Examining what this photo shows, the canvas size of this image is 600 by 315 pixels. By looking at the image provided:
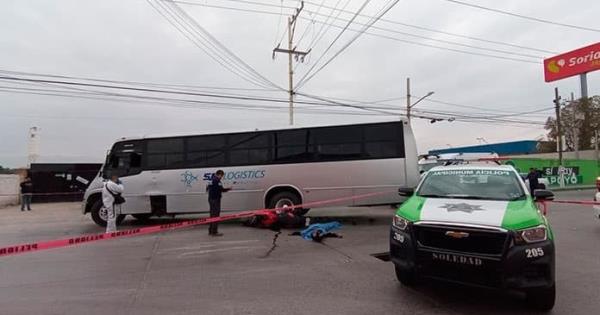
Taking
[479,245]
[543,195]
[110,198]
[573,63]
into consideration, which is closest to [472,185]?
[543,195]

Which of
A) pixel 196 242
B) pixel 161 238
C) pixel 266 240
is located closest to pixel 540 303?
pixel 266 240

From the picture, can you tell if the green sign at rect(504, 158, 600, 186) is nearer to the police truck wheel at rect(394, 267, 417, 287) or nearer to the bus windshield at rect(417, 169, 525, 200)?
the bus windshield at rect(417, 169, 525, 200)

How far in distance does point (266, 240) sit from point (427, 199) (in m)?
5.00

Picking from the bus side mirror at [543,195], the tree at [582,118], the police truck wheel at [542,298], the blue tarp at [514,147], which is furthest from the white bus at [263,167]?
the blue tarp at [514,147]

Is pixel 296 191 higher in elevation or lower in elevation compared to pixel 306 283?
higher

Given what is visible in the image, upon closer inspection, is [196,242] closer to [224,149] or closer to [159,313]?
[224,149]

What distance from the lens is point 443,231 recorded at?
16.3ft

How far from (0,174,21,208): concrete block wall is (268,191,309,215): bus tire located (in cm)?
1995

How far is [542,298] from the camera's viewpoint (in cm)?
493

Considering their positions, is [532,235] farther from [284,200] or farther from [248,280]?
[284,200]

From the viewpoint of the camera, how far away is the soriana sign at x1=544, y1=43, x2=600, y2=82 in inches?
1555

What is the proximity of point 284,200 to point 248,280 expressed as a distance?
668 cm

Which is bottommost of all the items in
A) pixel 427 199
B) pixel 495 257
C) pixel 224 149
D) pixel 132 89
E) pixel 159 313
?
pixel 159 313

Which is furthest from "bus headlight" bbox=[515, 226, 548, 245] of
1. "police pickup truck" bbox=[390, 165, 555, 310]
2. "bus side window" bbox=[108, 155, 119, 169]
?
"bus side window" bbox=[108, 155, 119, 169]
